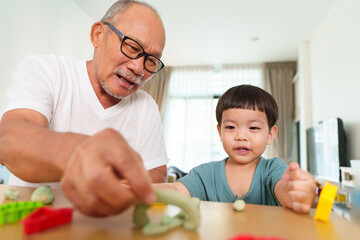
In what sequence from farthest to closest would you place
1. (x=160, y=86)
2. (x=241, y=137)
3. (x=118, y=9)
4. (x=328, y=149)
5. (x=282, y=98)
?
(x=160, y=86), (x=282, y=98), (x=328, y=149), (x=118, y=9), (x=241, y=137)

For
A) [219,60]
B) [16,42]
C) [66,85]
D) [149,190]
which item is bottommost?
[149,190]

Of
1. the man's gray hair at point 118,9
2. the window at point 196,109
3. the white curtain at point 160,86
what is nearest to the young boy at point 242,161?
the man's gray hair at point 118,9

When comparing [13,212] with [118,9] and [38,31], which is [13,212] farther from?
[38,31]

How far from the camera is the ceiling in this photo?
140 inches

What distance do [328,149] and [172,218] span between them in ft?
10.3

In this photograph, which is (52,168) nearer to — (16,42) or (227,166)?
(227,166)

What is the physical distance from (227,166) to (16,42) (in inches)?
112

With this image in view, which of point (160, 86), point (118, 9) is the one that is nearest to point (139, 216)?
point (118, 9)

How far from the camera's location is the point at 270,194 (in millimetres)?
891

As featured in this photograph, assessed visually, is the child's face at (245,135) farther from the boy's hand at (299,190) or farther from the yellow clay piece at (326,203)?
the yellow clay piece at (326,203)

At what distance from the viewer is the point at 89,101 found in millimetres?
1155

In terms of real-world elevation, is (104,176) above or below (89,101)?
below

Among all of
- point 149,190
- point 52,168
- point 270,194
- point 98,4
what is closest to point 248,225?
point 149,190

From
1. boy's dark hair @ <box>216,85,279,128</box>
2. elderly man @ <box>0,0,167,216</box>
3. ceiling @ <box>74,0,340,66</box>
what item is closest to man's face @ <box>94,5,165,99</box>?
elderly man @ <box>0,0,167,216</box>
